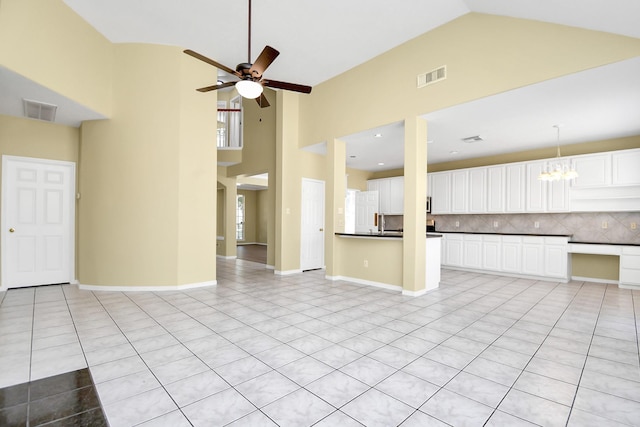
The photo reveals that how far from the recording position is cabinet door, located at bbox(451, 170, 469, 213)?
7.69 metres

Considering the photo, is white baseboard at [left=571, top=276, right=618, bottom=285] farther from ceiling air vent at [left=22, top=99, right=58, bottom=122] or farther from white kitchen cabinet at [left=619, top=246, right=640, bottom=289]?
ceiling air vent at [left=22, top=99, right=58, bottom=122]

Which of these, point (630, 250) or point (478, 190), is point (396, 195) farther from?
point (630, 250)

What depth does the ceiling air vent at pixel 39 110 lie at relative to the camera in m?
4.26

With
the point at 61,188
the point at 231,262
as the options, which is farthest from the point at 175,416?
the point at 231,262

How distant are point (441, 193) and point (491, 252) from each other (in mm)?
1999

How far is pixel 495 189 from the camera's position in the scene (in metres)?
7.18

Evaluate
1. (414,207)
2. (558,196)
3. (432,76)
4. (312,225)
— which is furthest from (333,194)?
(558,196)

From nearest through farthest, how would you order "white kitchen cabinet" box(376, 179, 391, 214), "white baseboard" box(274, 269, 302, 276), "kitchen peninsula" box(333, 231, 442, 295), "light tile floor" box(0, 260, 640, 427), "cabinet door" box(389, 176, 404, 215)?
"light tile floor" box(0, 260, 640, 427) → "kitchen peninsula" box(333, 231, 442, 295) → "white baseboard" box(274, 269, 302, 276) → "cabinet door" box(389, 176, 404, 215) → "white kitchen cabinet" box(376, 179, 391, 214)

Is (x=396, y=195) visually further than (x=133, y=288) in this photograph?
Yes

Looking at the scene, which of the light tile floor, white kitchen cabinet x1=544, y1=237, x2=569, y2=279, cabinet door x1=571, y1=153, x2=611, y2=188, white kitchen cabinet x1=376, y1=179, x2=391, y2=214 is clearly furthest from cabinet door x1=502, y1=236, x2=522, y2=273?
white kitchen cabinet x1=376, y1=179, x2=391, y2=214

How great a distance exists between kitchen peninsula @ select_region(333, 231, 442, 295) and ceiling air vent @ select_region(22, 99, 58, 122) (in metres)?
4.91

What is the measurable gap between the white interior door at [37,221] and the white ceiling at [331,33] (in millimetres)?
946

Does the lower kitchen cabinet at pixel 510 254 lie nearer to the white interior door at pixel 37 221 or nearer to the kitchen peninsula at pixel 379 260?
the kitchen peninsula at pixel 379 260

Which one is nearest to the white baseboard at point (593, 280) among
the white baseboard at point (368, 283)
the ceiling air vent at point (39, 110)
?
the white baseboard at point (368, 283)
